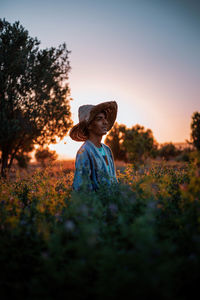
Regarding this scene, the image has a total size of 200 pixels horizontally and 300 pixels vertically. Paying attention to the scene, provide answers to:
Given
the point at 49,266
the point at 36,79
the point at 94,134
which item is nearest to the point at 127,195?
the point at 49,266

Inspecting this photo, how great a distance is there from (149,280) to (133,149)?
1188 inches

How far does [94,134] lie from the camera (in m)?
4.16

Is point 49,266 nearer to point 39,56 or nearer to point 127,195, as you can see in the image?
point 127,195

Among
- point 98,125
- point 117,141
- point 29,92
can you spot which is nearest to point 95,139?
point 98,125

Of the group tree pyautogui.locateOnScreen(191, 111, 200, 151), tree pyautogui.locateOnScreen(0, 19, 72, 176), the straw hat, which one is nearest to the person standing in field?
the straw hat

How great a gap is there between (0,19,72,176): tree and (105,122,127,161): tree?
2533 cm

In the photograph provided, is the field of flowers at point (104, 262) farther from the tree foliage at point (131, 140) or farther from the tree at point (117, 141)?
the tree at point (117, 141)

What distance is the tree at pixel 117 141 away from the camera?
129 ft

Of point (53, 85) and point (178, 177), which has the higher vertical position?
point (53, 85)

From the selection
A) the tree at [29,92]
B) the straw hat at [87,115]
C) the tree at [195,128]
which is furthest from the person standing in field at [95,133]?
the tree at [195,128]

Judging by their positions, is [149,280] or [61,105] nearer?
[149,280]

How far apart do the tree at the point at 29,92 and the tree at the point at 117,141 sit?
25333mm

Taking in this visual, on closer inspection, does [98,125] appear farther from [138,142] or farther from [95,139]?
[138,142]

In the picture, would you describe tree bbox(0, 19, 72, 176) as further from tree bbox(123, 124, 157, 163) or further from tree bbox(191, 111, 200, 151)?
tree bbox(191, 111, 200, 151)
